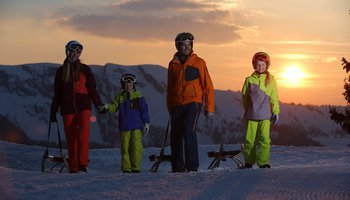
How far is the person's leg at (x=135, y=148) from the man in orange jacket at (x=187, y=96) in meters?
1.72

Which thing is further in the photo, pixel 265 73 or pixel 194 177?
pixel 265 73

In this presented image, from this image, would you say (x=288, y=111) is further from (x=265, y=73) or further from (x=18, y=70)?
(x=265, y=73)

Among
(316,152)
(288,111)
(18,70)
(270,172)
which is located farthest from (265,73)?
(288,111)

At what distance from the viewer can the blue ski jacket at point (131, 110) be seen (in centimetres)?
1386

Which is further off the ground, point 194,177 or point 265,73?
point 265,73

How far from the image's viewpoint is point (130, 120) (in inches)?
546

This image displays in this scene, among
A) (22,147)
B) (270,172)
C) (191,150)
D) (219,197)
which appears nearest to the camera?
(219,197)

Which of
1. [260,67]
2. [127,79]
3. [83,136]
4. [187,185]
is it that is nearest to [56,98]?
[83,136]

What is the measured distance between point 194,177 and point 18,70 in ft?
189

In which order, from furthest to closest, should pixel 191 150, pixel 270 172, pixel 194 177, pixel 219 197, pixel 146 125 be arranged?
pixel 146 125 → pixel 191 150 → pixel 270 172 → pixel 194 177 → pixel 219 197

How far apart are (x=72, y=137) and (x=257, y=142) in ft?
9.52

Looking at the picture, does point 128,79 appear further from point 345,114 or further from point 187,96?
point 345,114

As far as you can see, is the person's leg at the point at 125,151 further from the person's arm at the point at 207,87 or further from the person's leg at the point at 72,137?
the person's arm at the point at 207,87

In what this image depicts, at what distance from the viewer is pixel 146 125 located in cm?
1377
